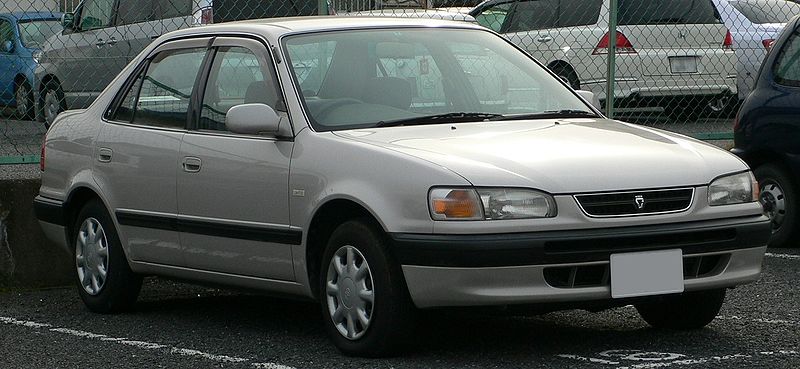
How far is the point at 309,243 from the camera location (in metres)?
6.71

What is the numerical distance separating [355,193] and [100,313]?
2.35 meters

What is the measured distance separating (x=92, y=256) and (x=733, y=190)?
3.37m

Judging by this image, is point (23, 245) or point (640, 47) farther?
point (640, 47)

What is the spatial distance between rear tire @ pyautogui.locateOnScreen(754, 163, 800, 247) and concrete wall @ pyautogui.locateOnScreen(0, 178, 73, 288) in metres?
4.28

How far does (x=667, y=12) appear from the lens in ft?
49.3

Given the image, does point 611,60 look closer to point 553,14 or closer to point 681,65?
point 681,65

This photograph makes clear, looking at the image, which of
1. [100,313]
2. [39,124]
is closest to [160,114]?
[100,313]

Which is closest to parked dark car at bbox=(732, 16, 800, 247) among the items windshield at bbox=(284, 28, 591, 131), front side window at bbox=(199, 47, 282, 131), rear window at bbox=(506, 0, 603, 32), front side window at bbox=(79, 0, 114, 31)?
windshield at bbox=(284, 28, 591, 131)

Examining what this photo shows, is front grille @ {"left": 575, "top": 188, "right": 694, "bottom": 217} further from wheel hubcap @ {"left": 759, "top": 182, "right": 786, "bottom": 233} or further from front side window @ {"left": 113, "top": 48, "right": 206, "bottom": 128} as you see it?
wheel hubcap @ {"left": 759, "top": 182, "right": 786, "bottom": 233}

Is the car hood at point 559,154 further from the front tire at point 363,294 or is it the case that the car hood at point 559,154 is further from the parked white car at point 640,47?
the parked white car at point 640,47

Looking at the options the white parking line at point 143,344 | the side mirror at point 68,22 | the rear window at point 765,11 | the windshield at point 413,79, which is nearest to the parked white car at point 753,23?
the rear window at point 765,11

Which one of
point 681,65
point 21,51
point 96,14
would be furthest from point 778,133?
point 21,51

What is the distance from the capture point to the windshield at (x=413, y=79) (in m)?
7.03

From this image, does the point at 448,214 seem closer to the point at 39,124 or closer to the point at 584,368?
the point at 584,368
